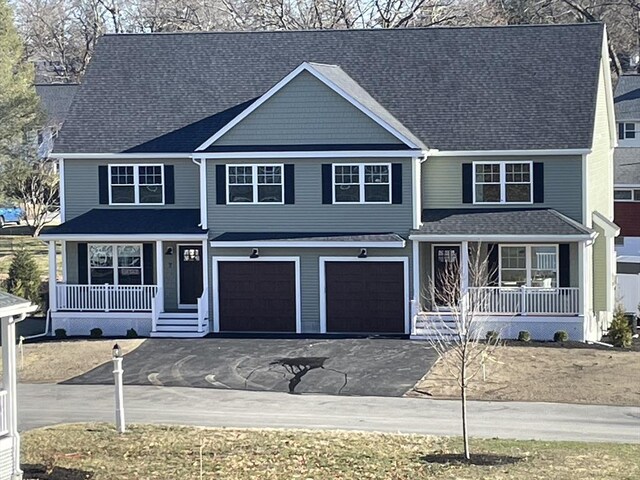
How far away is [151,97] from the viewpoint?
37.3 m

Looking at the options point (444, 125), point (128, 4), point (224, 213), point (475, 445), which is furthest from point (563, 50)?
point (128, 4)

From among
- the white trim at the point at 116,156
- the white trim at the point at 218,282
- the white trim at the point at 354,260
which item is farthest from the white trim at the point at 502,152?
the white trim at the point at 116,156

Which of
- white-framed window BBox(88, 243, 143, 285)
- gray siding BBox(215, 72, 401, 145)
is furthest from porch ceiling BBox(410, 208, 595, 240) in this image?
white-framed window BBox(88, 243, 143, 285)

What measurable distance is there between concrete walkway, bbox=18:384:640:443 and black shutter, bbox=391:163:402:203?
8.65 meters

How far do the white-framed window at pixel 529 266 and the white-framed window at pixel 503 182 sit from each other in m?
1.49

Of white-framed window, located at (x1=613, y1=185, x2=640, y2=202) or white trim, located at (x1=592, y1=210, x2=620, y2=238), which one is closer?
white trim, located at (x1=592, y1=210, x2=620, y2=238)

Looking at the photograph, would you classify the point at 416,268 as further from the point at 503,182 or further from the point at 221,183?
the point at 221,183

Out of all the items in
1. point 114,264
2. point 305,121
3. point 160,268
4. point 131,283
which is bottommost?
point 131,283

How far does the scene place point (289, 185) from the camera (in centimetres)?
3353

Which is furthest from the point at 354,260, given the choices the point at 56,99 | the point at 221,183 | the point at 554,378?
the point at 56,99

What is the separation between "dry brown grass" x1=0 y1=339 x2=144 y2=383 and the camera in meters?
28.9

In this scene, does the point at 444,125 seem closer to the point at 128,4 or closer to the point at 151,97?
the point at 151,97

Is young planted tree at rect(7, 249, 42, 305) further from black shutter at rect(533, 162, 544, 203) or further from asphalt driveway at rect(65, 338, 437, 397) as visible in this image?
black shutter at rect(533, 162, 544, 203)

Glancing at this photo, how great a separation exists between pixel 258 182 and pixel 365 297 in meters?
4.49
